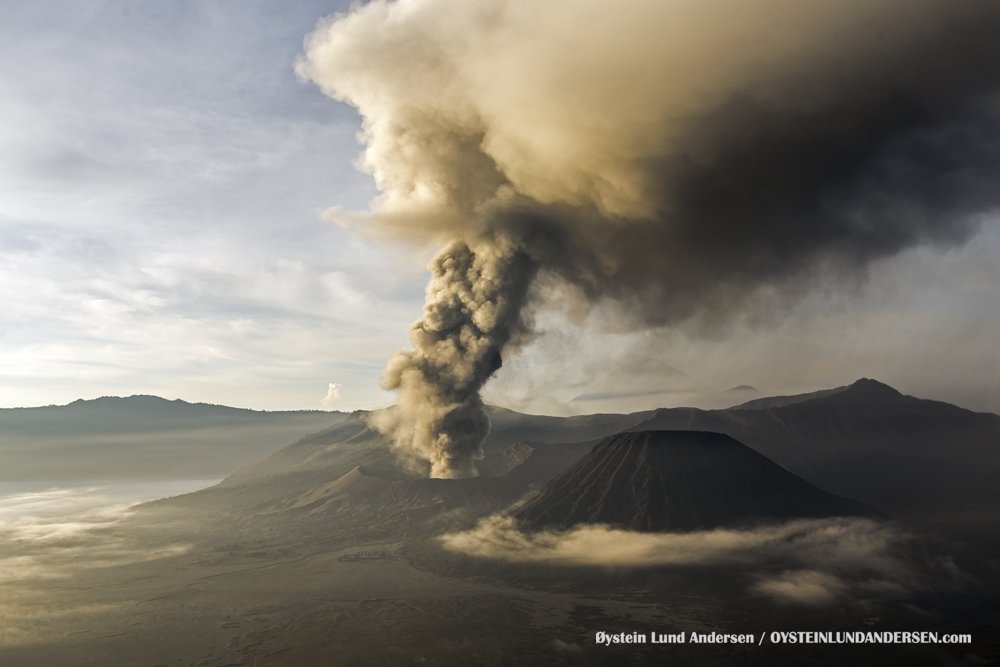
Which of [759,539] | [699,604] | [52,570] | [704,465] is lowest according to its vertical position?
[52,570]

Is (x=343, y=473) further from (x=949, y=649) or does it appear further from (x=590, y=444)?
(x=949, y=649)

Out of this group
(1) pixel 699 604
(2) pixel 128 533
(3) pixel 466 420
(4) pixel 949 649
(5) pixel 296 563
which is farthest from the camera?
(2) pixel 128 533

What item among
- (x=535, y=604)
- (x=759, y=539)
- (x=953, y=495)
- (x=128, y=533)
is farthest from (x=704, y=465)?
(x=128, y=533)

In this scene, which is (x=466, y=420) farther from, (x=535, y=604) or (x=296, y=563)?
(x=296, y=563)

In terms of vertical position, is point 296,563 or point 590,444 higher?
point 590,444

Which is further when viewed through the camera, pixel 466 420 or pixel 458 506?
pixel 458 506

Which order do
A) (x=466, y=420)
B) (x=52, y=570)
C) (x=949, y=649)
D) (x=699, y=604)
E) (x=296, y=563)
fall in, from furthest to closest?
1. (x=52, y=570)
2. (x=296, y=563)
3. (x=466, y=420)
4. (x=699, y=604)
5. (x=949, y=649)
